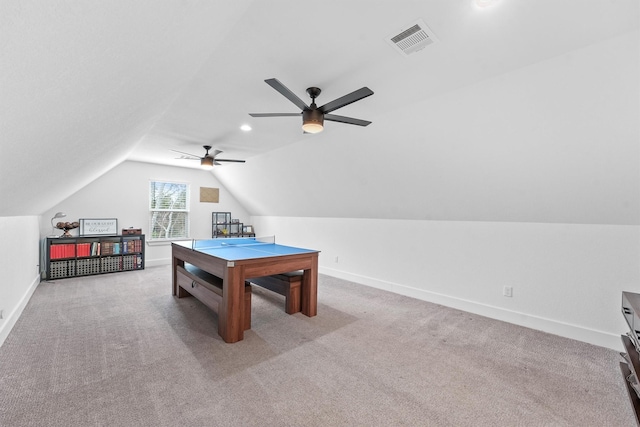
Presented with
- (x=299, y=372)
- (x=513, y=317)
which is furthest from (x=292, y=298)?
(x=513, y=317)

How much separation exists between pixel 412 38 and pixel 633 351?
2.74 metres

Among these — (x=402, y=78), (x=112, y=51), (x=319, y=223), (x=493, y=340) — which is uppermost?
(x=402, y=78)

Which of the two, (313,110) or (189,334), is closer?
(313,110)

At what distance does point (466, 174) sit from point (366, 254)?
230cm

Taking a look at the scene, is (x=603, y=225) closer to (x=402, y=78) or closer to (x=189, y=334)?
(x=402, y=78)

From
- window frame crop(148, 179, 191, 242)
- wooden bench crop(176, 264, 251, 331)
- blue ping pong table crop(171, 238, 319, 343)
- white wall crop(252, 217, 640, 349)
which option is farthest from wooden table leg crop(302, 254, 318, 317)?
window frame crop(148, 179, 191, 242)

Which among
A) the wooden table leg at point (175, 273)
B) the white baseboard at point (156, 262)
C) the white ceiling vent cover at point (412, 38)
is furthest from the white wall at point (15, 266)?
the white ceiling vent cover at point (412, 38)

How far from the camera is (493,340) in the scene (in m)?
2.74

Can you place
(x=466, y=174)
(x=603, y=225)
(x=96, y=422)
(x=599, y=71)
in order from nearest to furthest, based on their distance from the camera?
(x=96, y=422)
(x=599, y=71)
(x=603, y=225)
(x=466, y=174)

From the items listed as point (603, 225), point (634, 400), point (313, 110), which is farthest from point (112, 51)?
point (603, 225)

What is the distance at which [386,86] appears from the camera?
240 centimetres

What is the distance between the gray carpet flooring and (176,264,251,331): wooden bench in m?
0.24

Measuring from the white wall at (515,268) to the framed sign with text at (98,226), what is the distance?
488 cm

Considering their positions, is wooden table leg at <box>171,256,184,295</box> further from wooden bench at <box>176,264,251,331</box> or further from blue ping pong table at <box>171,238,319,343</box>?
blue ping pong table at <box>171,238,319,343</box>
